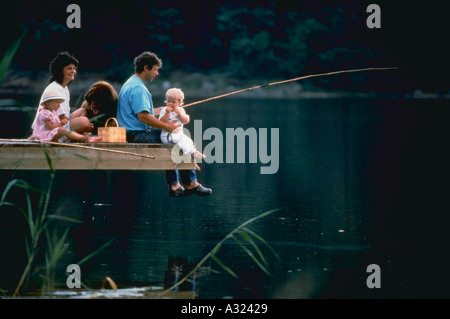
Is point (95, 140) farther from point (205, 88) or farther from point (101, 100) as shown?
point (205, 88)

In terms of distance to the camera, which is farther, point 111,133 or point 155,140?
point 155,140

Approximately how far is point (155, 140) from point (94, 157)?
0.70 meters

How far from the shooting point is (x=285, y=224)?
35.0ft

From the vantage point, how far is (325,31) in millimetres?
69688

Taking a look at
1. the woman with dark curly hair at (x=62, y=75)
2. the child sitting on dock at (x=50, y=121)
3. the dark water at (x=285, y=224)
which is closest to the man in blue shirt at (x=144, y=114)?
the dark water at (x=285, y=224)

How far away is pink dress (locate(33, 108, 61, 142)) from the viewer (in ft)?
31.6

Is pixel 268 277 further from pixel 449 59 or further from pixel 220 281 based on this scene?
pixel 449 59

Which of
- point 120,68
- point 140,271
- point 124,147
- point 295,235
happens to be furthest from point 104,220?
point 120,68

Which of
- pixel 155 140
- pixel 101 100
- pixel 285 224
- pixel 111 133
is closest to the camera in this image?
pixel 111 133

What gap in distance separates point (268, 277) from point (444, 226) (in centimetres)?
343

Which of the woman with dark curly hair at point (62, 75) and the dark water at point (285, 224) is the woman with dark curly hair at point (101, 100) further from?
the dark water at point (285, 224)

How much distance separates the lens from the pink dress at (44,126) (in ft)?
31.6

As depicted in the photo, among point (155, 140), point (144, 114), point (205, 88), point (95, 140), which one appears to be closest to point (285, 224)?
point (155, 140)

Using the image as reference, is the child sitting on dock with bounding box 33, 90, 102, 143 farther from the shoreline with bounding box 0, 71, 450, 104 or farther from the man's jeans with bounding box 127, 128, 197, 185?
the shoreline with bounding box 0, 71, 450, 104
